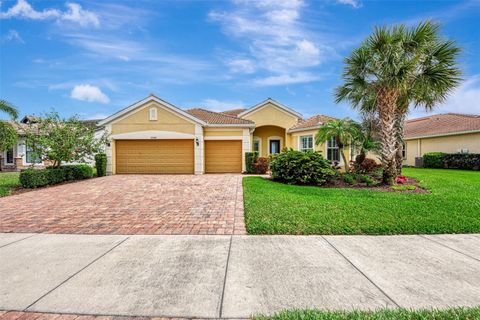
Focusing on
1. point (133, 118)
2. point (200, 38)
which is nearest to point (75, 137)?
point (133, 118)

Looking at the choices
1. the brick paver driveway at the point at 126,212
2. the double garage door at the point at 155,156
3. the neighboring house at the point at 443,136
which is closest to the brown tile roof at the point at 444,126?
the neighboring house at the point at 443,136

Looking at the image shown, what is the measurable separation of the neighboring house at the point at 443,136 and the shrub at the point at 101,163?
90.6ft

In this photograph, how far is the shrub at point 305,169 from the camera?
458 inches

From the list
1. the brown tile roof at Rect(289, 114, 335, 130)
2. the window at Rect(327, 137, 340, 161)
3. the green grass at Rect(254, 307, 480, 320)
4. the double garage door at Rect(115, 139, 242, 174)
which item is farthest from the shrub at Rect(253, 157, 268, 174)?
the green grass at Rect(254, 307, 480, 320)

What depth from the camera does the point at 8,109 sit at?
14.2m

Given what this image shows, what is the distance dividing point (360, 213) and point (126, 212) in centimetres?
628

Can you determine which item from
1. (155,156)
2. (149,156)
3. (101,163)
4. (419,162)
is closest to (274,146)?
(155,156)

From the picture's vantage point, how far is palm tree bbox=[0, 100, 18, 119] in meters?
14.1

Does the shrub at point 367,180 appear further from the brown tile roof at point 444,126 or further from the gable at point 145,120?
the brown tile roof at point 444,126

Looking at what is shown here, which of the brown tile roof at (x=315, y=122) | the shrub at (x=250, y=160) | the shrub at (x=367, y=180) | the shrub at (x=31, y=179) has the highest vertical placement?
the brown tile roof at (x=315, y=122)

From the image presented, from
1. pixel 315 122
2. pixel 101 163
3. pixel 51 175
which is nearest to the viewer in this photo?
pixel 51 175

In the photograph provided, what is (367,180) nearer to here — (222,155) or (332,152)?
(332,152)

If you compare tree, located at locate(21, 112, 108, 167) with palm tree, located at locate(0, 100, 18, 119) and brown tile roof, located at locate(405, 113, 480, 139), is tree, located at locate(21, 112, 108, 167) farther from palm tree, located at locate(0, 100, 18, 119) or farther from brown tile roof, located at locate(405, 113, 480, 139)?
brown tile roof, located at locate(405, 113, 480, 139)

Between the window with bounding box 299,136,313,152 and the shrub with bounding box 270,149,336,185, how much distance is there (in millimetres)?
7115
